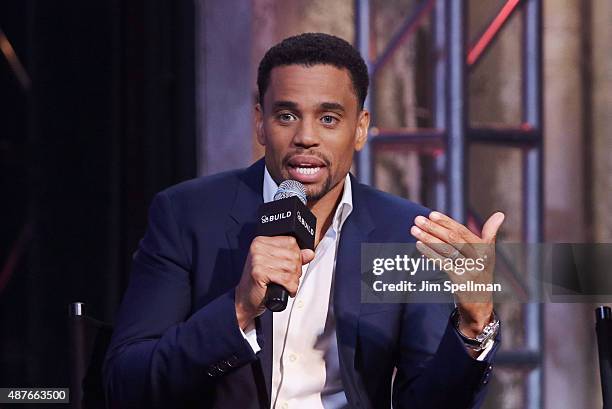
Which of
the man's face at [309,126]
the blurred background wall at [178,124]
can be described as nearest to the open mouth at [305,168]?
the man's face at [309,126]

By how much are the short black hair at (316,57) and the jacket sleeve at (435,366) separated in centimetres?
54

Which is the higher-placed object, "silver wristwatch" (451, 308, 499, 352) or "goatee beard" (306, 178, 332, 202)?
"goatee beard" (306, 178, 332, 202)

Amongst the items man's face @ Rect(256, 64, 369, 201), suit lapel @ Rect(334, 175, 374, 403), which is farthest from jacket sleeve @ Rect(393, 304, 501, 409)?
man's face @ Rect(256, 64, 369, 201)

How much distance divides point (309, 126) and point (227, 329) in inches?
20.3

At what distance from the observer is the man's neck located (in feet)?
6.67

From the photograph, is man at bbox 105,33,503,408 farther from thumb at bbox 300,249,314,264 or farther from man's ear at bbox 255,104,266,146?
thumb at bbox 300,249,314,264

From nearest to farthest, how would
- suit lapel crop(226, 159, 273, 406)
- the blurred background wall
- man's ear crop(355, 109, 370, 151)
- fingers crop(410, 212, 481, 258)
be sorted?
fingers crop(410, 212, 481, 258), suit lapel crop(226, 159, 273, 406), man's ear crop(355, 109, 370, 151), the blurred background wall

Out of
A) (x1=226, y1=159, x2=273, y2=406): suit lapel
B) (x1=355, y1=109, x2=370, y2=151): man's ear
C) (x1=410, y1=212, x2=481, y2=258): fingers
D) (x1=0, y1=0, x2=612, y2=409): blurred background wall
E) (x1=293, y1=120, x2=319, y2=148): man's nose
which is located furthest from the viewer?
(x1=0, y1=0, x2=612, y2=409): blurred background wall

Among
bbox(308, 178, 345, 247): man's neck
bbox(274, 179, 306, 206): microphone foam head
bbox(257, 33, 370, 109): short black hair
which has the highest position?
bbox(257, 33, 370, 109): short black hair

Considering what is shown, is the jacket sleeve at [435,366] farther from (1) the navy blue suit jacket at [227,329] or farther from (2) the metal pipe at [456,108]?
(2) the metal pipe at [456,108]

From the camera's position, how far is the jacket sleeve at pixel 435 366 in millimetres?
1694

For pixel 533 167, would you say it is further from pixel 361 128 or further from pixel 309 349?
pixel 309 349

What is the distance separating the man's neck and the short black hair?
23 cm

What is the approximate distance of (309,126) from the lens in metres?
1.95
